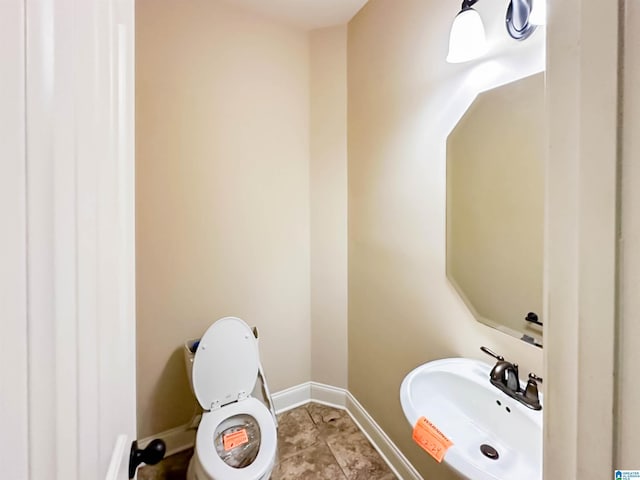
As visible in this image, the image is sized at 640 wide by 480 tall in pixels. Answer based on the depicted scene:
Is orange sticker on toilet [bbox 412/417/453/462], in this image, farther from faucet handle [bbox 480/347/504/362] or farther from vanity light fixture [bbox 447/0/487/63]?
vanity light fixture [bbox 447/0/487/63]

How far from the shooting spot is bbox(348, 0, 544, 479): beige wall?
1171 mm

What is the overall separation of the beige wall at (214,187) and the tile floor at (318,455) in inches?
8.8

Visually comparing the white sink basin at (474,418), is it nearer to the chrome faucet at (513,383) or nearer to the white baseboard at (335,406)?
the chrome faucet at (513,383)

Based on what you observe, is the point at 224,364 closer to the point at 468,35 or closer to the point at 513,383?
the point at 513,383

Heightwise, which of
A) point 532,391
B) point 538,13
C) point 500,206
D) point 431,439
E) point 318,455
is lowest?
point 318,455

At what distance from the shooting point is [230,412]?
1487 mm

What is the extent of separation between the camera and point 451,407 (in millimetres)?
1134

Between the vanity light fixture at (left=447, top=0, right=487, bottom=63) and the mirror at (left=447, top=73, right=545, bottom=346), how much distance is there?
16 centimetres

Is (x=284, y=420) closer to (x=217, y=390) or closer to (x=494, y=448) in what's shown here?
(x=217, y=390)

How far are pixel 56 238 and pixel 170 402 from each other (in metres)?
1.81

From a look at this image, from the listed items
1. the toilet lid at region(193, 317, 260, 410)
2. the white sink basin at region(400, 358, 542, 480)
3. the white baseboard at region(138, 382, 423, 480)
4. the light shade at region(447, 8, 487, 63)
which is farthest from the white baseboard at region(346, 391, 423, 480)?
the light shade at region(447, 8, 487, 63)

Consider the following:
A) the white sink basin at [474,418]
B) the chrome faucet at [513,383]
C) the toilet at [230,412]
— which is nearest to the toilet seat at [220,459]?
the toilet at [230,412]

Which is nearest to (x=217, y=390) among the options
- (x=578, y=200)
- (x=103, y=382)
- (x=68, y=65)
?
(x=103, y=382)

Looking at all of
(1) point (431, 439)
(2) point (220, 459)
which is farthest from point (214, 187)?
(1) point (431, 439)
